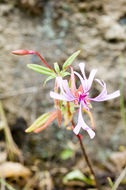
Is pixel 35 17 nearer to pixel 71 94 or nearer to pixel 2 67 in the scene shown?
pixel 2 67

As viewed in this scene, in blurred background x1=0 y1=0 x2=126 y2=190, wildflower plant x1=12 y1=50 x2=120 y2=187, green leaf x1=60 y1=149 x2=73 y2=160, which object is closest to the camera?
wildflower plant x1=12 y1=50 x2=120 y2=187

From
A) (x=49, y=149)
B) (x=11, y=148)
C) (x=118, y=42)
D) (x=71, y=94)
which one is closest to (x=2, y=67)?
(x=11, y=148)

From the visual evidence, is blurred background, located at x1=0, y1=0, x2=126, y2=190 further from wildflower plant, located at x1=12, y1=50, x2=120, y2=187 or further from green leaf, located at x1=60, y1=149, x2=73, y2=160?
wildflower plant, located at x1=12, y1=50, x2=120, y2=187

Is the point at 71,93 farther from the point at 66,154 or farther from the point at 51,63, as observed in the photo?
the point at 66,154

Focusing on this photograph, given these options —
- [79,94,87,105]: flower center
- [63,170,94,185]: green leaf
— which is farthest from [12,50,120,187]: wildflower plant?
[63,170,94,185]: green leaf

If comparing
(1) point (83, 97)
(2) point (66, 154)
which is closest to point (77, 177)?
(2) point (66, 154)

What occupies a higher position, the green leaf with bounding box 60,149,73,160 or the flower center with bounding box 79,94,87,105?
the flower center with bounding box 79,94,87,105

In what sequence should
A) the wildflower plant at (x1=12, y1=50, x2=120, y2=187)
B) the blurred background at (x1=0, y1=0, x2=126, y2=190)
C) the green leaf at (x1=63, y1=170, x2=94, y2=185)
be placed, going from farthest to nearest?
the blurred background at (x1=0, y1=0, x2=126, y2=190) < the green leaf at (x1=63, y1=170, x2=94, y2=185) < the wildflower plant at (x1=12, y1=50, x2=120, y2=187)

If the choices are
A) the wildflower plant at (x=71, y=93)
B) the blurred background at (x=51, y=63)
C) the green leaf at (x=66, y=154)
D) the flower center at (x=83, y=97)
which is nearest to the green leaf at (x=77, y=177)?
the blurred background at (x=51, y=63)
